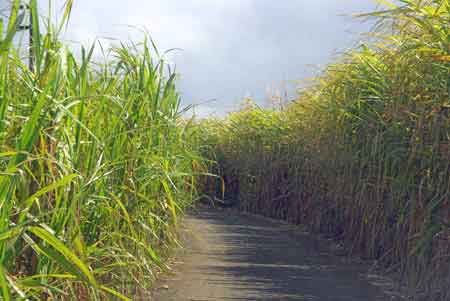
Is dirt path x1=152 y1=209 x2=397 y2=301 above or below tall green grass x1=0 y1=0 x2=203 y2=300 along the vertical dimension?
below

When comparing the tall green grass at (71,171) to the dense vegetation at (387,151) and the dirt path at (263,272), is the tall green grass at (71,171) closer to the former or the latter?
the dirt path at (263,272)

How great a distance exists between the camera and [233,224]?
12898 mm

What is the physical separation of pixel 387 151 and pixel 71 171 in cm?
396

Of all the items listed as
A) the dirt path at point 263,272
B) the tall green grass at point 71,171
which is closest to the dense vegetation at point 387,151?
the dirt path at point 263,272

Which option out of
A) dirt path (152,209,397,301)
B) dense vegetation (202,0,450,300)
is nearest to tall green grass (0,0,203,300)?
dirt path (152,209,397,301)

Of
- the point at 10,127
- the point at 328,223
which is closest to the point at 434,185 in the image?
the point at 10,127

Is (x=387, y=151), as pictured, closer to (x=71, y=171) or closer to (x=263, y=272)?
(x=263, y=272)

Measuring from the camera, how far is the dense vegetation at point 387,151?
586 centimetres

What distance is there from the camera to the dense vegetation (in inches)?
231

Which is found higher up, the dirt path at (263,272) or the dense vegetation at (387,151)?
the dense vegetation at (387,151)

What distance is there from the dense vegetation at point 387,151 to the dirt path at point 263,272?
374 mm

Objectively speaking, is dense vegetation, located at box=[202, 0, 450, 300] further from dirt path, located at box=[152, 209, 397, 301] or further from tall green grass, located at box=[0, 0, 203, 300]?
tall green grass, located at box=[0, 0, 203, 300]

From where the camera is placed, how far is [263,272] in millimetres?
7461

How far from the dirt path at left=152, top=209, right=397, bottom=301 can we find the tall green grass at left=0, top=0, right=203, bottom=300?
51 cm
